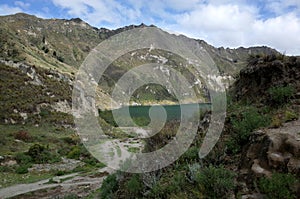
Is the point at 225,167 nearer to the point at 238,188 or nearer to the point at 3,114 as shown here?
the point at 238,188

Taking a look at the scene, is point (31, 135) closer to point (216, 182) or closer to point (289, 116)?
point (216, 182)

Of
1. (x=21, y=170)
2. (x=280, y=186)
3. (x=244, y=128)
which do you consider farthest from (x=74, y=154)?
(x=280, y=186)

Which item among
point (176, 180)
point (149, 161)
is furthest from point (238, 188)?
point (149, 161)

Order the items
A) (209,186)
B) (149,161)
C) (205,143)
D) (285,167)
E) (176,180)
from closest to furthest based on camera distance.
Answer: (285,167), (209,186), (176,180), (205,143), (149,161)

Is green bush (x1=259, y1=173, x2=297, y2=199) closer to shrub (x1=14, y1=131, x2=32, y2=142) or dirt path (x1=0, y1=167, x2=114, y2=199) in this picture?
dirt path (x1=0, y1=167, x2=114, y2=199)

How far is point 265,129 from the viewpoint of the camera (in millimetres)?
7477

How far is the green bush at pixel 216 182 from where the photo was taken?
264 inches

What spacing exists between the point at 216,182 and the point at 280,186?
1.63 metres

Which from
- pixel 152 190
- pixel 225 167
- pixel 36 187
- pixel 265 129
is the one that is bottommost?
pixel 36 187

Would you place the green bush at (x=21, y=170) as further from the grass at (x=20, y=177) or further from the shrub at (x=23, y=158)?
the shrub at (x=23, y=158)

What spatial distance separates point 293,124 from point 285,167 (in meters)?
1.71

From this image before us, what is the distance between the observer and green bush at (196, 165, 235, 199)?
6707mm

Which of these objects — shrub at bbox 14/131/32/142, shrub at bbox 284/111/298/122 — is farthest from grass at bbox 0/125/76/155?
shrub at bbox 284/111/298/122

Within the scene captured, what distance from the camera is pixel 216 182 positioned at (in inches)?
269
